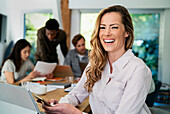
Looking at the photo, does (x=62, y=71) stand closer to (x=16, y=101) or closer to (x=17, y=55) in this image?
(x=17, y=55)

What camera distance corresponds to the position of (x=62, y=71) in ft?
9.22

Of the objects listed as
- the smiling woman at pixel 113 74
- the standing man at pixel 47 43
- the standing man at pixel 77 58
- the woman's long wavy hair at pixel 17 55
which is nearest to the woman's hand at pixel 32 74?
the woman's long wavy hair at pixel 17 55

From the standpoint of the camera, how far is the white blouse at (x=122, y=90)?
1.05 metres

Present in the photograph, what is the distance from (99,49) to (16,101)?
70cm

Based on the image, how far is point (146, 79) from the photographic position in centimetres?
108

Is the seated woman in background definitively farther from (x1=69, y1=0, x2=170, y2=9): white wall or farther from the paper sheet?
(x1=69, y1=0, x2=170, y2=9): white wall

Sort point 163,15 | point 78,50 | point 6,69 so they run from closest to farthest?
1. point 6,69
2. point 78,50
3. point 163,15

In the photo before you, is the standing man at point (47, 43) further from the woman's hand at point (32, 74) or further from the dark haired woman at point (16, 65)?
the woman's hand at point (32, 74)

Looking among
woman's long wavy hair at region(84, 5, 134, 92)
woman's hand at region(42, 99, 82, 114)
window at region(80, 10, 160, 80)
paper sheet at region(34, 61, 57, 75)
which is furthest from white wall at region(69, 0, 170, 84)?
woman's hand at region(42, 99, 82, 114)

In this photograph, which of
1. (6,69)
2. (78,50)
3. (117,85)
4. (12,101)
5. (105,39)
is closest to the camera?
(12,101)

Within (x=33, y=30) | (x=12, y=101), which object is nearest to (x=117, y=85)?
(x=12, y=101)

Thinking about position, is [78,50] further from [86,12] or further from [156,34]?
[156,34]

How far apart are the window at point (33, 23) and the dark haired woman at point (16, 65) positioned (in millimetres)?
2356

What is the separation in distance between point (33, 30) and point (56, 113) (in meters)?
4.26
